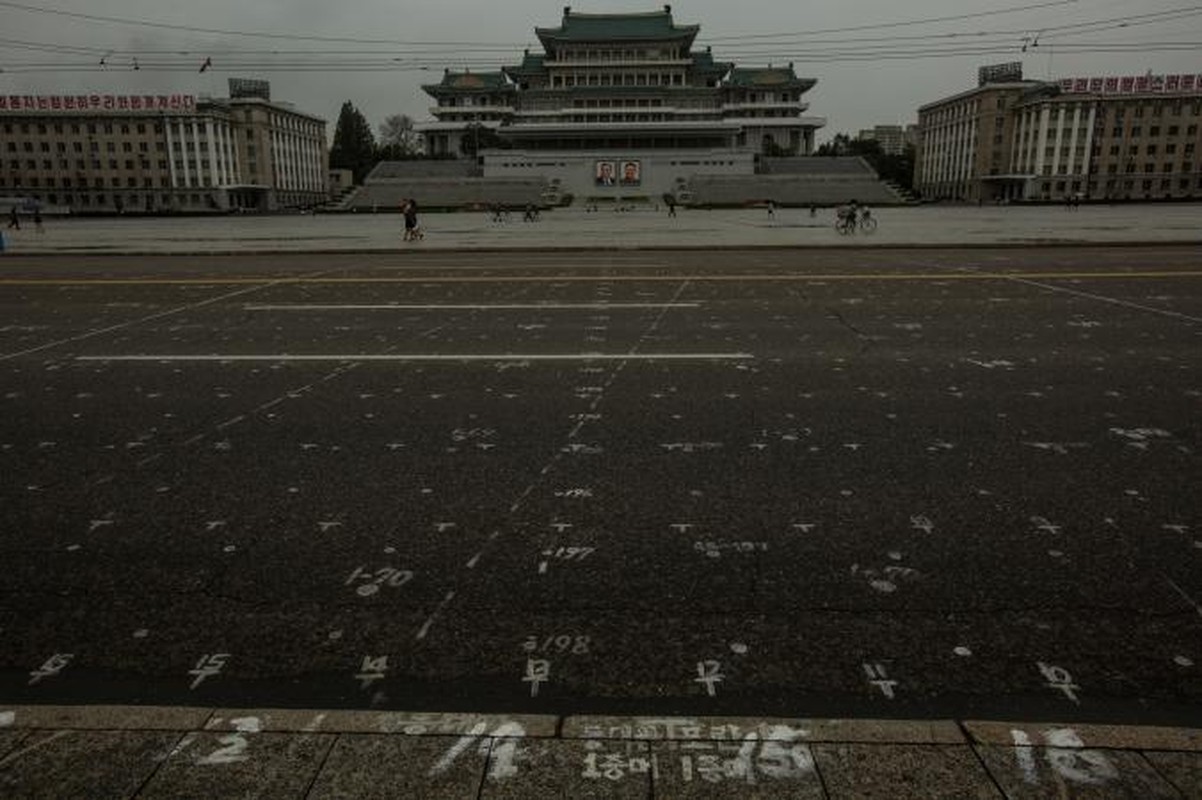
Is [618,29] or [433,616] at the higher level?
[618,29]

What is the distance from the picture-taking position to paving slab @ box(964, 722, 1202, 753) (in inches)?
95.7

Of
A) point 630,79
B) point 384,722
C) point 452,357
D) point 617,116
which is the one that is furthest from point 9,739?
point 630,79

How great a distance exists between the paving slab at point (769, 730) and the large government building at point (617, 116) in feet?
302

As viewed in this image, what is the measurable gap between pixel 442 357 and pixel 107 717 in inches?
243

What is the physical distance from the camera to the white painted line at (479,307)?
12.1 metres

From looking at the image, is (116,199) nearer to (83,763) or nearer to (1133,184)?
(83,763)

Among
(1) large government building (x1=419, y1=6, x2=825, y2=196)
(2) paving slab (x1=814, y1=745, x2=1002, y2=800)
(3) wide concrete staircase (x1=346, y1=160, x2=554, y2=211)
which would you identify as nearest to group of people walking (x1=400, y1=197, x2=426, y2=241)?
(2) paving slab (x1=814, y1=745, x2=1002, y2=800)

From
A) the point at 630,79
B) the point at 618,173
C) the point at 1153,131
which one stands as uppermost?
the point at 630,79

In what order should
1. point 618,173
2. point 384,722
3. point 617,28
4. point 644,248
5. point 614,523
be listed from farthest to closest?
1. point 617,28
2. point 618,173
3. point 644,248
4. point 614,523
5. point 384,722

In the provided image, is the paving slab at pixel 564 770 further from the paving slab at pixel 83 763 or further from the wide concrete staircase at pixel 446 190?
the wide concrete staircase at pixel 446 190

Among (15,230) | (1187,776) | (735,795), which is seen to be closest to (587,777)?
(735,795)

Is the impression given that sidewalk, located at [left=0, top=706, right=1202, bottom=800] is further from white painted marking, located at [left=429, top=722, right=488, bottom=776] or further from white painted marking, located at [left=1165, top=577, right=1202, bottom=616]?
white painted marking, located at [left=1165, top=577, right=1202, bottom=616]

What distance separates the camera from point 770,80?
11325 centimetres

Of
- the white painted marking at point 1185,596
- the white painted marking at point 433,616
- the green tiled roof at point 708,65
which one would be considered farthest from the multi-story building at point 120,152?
the white painted marking at point 1185,596
